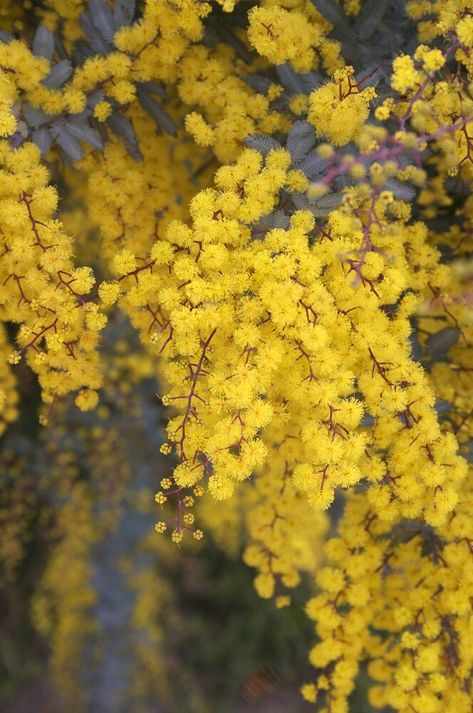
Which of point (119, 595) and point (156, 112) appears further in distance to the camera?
point (119, 595)

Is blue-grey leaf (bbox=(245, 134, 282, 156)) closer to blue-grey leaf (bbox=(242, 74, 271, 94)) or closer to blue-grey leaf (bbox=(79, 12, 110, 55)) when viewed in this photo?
blue-grey leaf (bbox=(242, 74, 271, 94))

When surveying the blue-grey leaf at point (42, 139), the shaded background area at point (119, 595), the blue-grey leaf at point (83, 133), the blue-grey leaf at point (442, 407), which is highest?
the blue-grey leaf at point (42, 139)

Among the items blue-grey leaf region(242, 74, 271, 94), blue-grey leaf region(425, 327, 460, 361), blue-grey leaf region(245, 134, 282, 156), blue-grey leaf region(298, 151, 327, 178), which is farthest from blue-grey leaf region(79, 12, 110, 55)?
blue-grey leaf region(425, 327, 460, 361)

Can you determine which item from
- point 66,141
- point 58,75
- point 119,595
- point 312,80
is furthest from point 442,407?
point 119,595

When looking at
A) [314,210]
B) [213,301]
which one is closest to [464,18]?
[314,210]

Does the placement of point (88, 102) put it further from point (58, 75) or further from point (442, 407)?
point (442, 407)

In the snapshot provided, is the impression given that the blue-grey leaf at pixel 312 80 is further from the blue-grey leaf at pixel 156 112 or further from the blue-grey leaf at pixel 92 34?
the blue-grey leaf at pixel 92 34

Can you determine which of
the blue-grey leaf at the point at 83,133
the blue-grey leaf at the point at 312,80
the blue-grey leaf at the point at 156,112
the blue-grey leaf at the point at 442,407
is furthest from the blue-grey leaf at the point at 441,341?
the blue-grey leaf at the point at 83,133
